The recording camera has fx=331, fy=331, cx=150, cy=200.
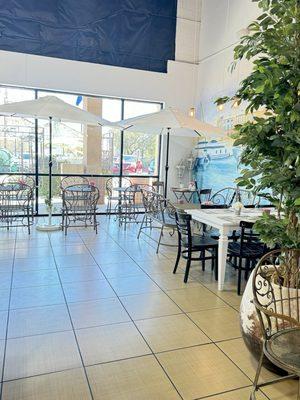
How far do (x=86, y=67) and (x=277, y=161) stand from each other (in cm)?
601

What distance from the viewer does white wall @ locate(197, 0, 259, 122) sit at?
21.1 feet

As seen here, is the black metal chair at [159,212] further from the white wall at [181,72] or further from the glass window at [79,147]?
the white wall at [181,72]

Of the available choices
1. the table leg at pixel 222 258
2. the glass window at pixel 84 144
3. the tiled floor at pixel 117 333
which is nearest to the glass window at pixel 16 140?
the glass window at pixel 84 144

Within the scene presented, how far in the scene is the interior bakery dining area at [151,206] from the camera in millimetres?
1996

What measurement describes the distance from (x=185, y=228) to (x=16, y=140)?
16.0 ft

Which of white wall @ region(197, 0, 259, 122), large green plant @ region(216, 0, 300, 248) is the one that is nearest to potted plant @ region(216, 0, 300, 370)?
large green plant @ region(216, 0, 300, 248)

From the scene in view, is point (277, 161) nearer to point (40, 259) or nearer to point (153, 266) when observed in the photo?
point (153, 266)

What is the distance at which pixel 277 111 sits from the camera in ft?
6.53

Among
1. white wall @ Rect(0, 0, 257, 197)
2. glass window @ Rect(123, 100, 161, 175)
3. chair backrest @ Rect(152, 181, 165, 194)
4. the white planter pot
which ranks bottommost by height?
the white planter pot

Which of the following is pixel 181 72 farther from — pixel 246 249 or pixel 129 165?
pixel 246 249

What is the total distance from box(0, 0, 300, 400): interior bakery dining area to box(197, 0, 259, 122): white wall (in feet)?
0.14

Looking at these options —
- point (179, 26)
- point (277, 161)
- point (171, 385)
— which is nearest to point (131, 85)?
point (179, 26)

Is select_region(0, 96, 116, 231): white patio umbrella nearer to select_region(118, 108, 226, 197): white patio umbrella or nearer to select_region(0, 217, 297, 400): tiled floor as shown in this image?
select_region(118, 108, 226, 197): white patio umbrella

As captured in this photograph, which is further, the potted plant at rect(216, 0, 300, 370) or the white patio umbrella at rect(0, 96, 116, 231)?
the white patio umbrella at rect(0, 96, 116, 231)
